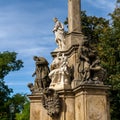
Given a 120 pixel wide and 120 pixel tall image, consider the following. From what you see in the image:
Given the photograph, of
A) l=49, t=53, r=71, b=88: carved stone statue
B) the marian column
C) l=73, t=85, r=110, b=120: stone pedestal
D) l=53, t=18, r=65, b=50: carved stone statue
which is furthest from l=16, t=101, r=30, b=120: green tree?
l=73, t=85, r=110, b=120: stone pedestal

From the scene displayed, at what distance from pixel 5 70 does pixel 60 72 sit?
897 inches

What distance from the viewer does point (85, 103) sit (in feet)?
39.1

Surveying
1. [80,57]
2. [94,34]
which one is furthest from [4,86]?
[80,57]

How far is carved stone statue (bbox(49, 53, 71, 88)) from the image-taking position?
1315 centimetres

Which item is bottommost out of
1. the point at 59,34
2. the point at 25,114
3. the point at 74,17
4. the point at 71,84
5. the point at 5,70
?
the point at 71,84

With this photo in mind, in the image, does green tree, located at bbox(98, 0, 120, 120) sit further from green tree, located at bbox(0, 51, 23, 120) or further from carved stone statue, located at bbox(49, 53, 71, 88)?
green tree, located at bbox(0, 51, 23, 120)

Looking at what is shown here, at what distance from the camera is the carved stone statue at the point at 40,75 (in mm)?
14414

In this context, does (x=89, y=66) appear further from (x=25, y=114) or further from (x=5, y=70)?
(x=25, y=114)

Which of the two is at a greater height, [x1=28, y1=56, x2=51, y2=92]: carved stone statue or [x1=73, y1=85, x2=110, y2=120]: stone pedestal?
[x1=28, y1=56, x2=51, y2=92]: carved stone statue

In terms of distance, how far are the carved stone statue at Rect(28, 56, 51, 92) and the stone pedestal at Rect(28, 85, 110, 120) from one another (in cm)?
175

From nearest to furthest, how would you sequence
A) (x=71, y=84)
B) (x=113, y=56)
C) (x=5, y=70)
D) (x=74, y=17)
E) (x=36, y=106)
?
(x=71, y=84) → (x=36, y=106) → (x=74, y=17) → (x=113, y=56) → (x=5, y=70)

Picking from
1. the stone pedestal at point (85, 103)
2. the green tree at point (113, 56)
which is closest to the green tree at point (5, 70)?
the green tree at point (113, 56)

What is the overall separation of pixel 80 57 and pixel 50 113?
7.98 ft

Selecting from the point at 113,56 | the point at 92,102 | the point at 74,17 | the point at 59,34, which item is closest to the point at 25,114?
the point at 113,56
